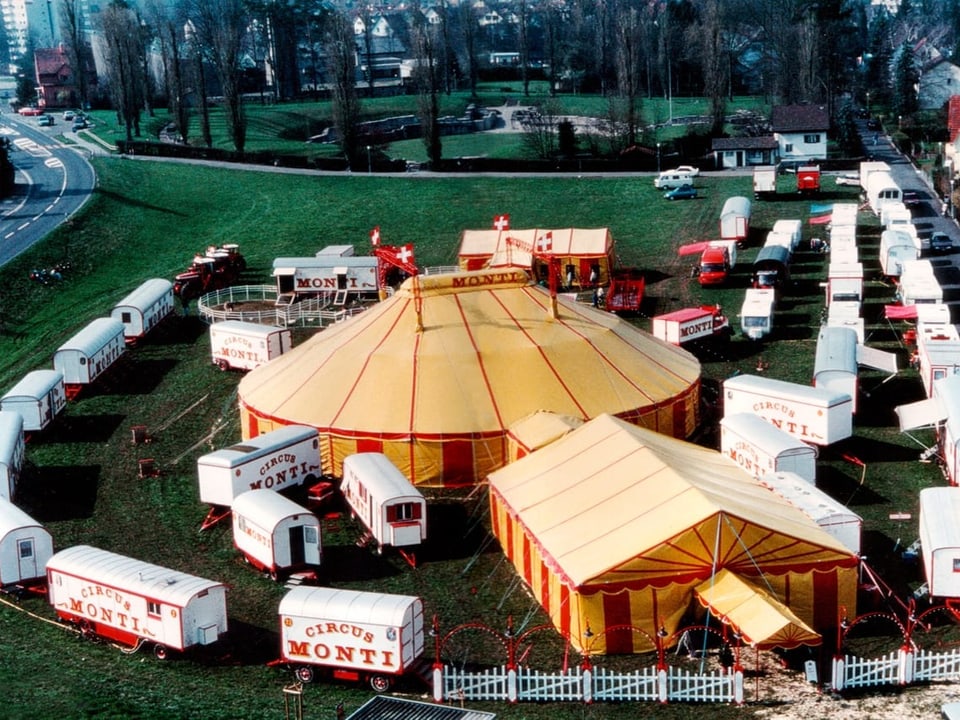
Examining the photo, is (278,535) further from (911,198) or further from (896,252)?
(911,198)

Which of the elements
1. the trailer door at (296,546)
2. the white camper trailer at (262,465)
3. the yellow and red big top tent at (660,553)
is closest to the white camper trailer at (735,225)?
the white camper trailer at (262,465)

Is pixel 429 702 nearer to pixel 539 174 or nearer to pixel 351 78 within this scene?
pixel 539 174

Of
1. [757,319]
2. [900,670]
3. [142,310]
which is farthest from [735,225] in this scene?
[900,670]

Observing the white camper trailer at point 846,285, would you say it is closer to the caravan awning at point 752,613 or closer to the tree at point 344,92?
the caravan awning at point 752,613

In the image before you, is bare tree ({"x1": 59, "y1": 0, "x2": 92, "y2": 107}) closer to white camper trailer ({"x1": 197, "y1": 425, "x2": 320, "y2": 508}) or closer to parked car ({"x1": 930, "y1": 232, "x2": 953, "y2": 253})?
parked car ({"x1": 930, "y1": 232, "x2": 953, "y2": 253})

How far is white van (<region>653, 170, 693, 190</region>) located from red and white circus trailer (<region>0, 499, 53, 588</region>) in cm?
5933

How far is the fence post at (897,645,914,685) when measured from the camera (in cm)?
2566

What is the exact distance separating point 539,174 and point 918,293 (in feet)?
143

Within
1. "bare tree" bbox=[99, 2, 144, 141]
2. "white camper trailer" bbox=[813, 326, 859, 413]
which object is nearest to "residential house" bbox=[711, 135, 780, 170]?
"bare tree" bbox=[99, 2, 144, 141]

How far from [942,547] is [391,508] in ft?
41.9

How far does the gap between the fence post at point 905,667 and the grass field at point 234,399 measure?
10.2 feet

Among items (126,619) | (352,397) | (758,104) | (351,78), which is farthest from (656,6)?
(126,619)

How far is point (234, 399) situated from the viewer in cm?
4722

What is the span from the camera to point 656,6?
164m
